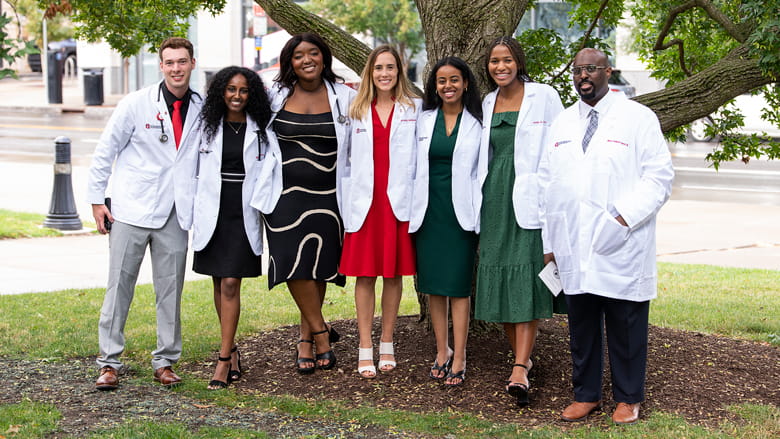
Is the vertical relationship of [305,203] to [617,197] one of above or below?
below

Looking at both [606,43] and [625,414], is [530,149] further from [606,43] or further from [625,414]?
[606,43]

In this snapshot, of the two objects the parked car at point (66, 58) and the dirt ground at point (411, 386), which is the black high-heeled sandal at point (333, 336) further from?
the parked car at point (66, 58)

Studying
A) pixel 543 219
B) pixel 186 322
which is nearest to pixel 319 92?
pixel 543 219

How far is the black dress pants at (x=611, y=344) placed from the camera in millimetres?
5086

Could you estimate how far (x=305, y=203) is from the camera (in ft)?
19.3

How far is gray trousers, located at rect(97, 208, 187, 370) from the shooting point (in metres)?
5.88

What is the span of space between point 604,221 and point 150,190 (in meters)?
2.65

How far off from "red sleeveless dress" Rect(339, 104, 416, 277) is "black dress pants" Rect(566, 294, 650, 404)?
1094 millimetres

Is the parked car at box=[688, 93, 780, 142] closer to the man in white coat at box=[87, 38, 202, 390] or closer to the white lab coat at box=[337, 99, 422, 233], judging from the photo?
the white lab coat at box=[337, 99, 422, 233]

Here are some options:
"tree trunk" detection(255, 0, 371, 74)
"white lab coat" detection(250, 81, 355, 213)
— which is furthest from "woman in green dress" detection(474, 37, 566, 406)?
"tree trunk" detection(255, 0, 371, 74)

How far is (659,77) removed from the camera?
302 inches

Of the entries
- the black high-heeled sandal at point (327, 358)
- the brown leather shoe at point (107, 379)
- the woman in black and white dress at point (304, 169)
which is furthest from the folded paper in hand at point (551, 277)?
the brown leather shoe at point (107, 379)

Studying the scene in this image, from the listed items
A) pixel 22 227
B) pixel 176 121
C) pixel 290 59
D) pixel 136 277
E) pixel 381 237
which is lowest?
pixel 22 227

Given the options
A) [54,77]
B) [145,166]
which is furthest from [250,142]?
[54,77]
